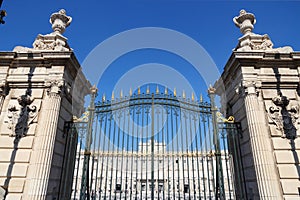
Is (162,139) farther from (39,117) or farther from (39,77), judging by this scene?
(39,77)

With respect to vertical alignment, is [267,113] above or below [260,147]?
above

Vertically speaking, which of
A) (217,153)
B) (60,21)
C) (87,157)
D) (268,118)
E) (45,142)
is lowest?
(87,157)

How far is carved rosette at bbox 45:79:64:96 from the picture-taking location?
7.09 m

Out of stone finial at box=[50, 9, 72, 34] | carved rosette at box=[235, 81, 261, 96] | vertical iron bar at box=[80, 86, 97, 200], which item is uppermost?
stone finial at box=[50, 9, 72, 34]

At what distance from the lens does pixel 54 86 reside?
7148mm

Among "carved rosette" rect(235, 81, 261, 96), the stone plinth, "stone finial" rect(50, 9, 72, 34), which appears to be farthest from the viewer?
"stone finial" rect(50, 9, 72, 34)

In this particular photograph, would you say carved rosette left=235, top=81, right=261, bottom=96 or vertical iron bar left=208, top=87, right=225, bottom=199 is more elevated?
carved rosette left=235, top=81, right=261, bottom=96

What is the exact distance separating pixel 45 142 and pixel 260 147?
6.88 m

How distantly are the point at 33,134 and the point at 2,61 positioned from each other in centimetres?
321

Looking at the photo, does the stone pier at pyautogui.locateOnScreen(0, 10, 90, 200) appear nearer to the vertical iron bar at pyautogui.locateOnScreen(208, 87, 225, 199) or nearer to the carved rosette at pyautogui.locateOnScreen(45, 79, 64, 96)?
the carved rosette at pyautogui.locateOnScreen(45, 79, 64, 96)

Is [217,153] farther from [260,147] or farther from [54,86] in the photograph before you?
[54,86]

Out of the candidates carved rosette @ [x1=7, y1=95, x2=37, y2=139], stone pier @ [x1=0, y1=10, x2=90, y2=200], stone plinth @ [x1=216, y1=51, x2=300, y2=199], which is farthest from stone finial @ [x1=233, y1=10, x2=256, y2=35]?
carved rosette @ [x1=7, y1=95, x2=37, y2=139]

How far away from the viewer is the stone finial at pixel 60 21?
8.55m

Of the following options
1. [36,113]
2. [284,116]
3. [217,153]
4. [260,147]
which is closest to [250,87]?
[284,116]
